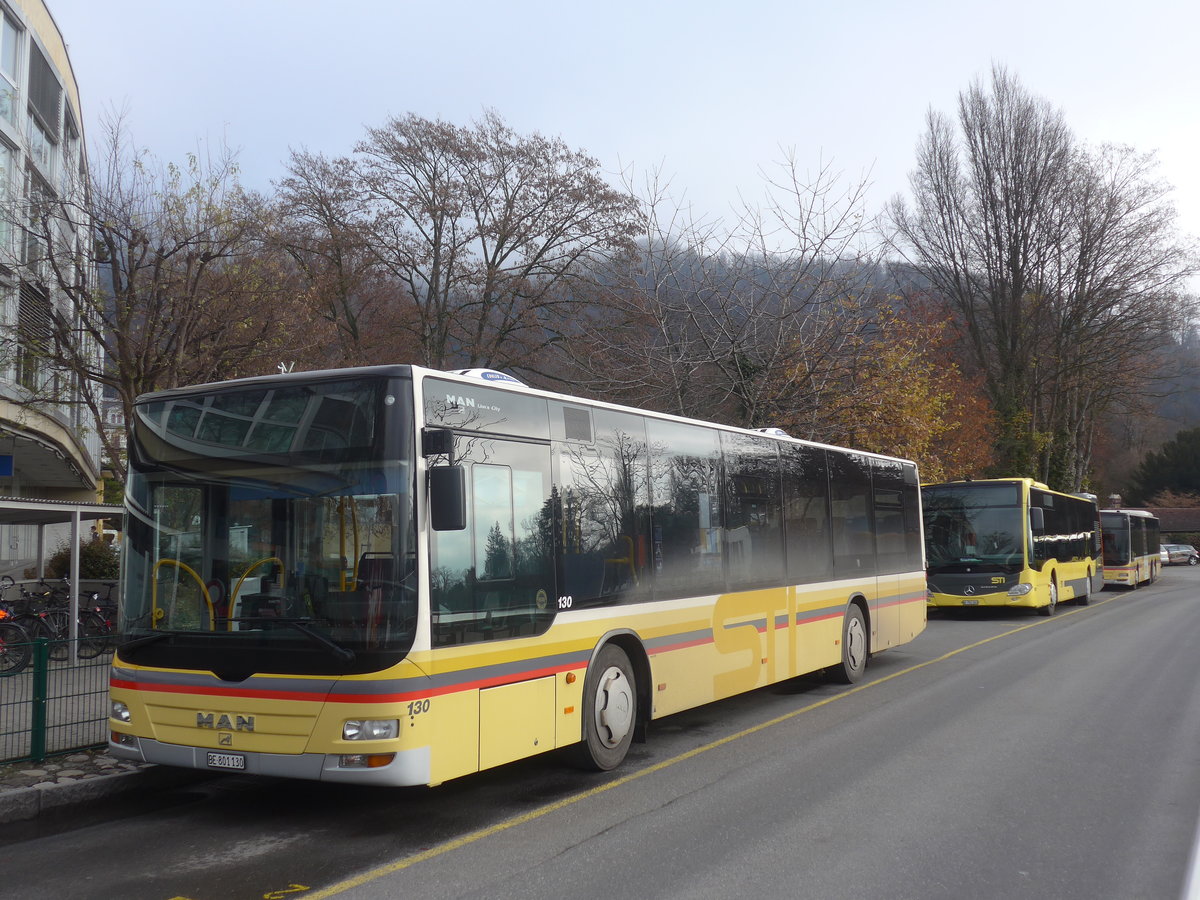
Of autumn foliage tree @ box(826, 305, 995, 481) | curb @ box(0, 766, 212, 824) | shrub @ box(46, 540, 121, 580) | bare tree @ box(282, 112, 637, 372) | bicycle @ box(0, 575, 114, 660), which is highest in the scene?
bare tree @ box(282, 112, 637, 372)

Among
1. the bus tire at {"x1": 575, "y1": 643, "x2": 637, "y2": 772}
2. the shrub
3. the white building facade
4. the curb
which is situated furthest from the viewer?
the shrub

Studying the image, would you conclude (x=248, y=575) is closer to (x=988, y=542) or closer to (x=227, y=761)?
(x=227, y=761)

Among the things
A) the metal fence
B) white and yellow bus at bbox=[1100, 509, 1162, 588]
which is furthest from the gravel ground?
white and yellow bus at bbox=[1100, 509, 1162, 588]

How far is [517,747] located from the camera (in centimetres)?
676

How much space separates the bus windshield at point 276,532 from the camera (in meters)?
6.00

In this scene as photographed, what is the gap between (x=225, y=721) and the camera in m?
6.24

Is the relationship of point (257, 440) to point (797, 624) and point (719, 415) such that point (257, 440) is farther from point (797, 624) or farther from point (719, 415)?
point (719, 415)

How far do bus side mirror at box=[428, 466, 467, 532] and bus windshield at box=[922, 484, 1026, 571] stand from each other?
61.7 ft

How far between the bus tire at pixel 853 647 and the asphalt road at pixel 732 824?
7.26 feet

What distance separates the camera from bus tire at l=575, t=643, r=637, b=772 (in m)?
7.57

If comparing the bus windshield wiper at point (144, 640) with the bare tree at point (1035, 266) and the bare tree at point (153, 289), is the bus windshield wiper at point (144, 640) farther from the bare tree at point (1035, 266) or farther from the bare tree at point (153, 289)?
the bare tree at point (1035, 266)

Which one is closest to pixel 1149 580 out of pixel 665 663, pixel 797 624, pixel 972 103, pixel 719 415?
pixel 972 103

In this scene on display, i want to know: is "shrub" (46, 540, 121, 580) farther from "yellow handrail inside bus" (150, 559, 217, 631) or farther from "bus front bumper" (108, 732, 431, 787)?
"bus front bumper" (108, 732, 431, 787)

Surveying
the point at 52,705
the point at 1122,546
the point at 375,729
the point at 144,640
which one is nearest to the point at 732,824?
the point at 375,729
